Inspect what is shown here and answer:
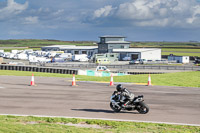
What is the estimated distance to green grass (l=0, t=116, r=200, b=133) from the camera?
37.6ft

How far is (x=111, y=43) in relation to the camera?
114750mm

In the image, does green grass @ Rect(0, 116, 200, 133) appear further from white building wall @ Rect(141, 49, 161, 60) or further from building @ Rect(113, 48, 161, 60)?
white building wall @ Rect(141, 49, 161, 60)

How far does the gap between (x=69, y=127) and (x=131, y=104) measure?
4210 mm

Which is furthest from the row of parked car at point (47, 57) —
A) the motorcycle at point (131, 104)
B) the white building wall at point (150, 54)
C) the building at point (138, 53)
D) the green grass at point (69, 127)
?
the green grass at point (69, 127)

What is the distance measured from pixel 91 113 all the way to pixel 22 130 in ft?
15.6

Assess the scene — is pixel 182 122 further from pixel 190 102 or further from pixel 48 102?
pixel 48 102

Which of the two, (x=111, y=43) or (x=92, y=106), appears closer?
(x=92, y=106)

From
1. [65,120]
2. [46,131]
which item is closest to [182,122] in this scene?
[65,120]

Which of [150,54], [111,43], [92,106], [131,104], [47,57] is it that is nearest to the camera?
[131,104]

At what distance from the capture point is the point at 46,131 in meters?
11.2

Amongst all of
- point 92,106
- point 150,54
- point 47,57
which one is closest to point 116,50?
point 150,54

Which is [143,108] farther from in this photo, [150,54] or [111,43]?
[111,43]

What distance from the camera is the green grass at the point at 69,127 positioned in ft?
37.6

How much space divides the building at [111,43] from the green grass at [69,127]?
100 meters
